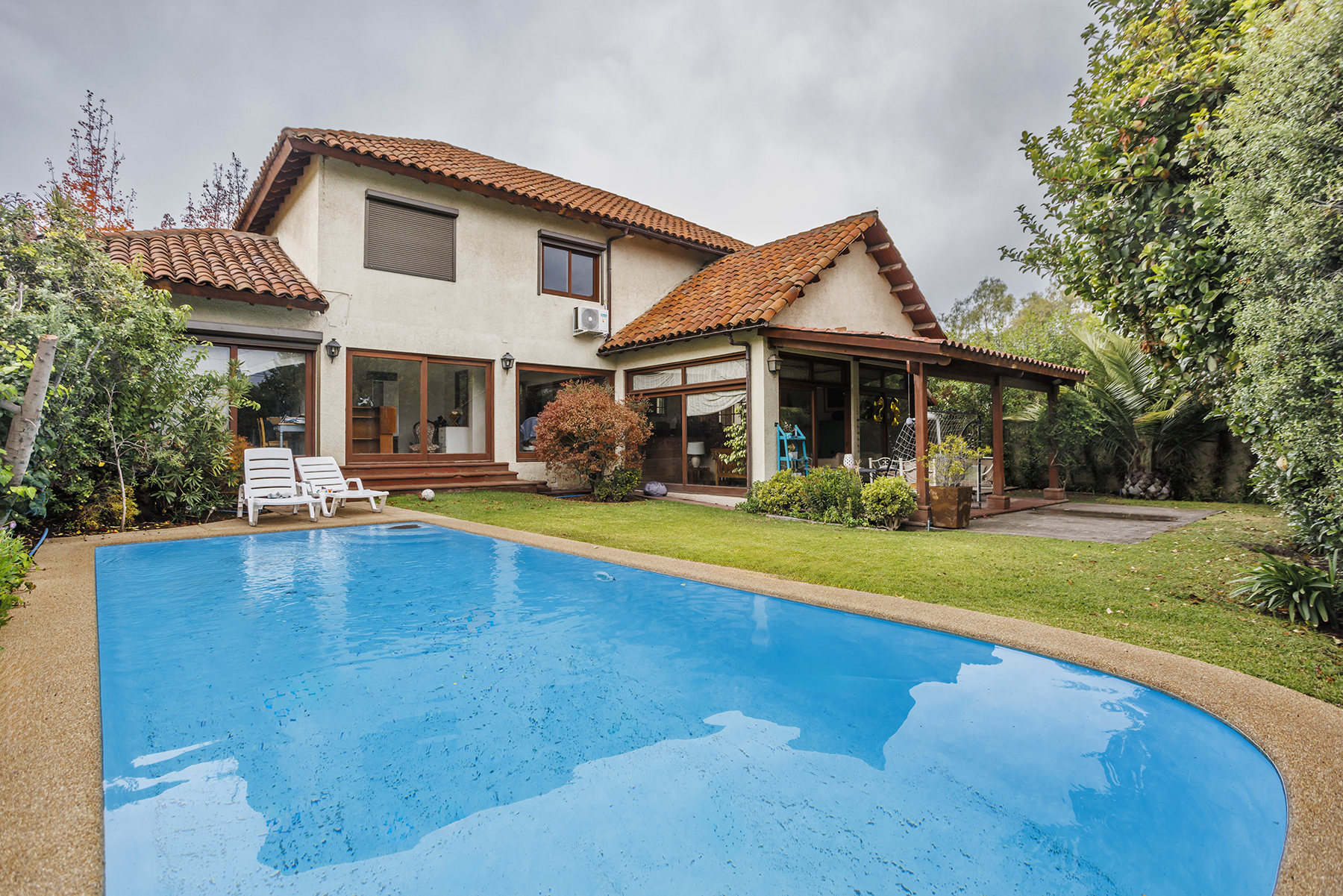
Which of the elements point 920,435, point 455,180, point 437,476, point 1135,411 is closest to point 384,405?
point 437,476

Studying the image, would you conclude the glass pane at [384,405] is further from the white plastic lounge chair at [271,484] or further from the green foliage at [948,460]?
the green foliage at [948,460]

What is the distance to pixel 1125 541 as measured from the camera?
7789 mm

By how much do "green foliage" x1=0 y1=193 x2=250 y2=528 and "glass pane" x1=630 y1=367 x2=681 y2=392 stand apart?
7.73 m

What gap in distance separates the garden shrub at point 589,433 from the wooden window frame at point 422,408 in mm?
1855

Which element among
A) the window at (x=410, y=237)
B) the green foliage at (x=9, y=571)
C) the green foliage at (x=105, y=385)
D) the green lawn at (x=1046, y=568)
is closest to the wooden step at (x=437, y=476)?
the green lawn at (x=1046, y=568)

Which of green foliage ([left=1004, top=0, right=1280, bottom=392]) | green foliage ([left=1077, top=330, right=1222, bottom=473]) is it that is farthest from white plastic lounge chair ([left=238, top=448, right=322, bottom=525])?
green foliage ([left=1077, top=330, right=1222, bottom=473])

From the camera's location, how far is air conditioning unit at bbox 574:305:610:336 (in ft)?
46.5

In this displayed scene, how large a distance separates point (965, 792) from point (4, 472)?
18.2ft

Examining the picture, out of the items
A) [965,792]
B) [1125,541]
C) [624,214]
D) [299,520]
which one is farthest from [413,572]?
[624,214]

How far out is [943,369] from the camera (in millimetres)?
10961

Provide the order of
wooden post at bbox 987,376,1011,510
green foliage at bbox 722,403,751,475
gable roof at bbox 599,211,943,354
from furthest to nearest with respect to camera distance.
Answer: green foliage at bbox 722,403,751,475, gable roof at bbox 599,211,943,354, wooden post at bbox 987,376,1011,510

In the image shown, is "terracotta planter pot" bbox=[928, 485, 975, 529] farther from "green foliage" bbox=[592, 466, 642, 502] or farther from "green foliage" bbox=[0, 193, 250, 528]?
"green foliage" bbox=[0, 193, 250, 528]

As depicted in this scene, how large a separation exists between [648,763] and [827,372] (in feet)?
38.3

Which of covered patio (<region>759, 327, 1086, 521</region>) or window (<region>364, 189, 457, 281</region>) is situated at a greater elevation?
window (<region>364, 189, 457, 281</region>)
